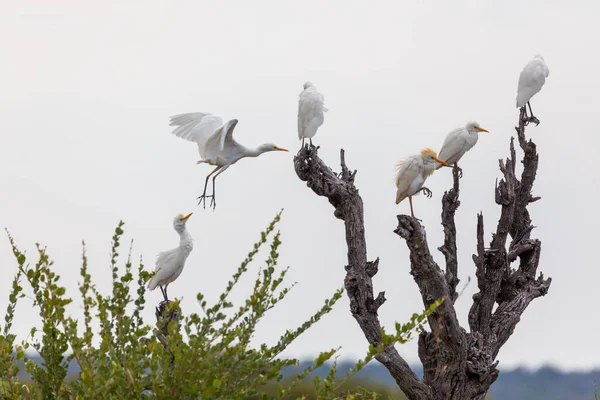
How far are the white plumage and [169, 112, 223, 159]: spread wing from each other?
2365 millimetres

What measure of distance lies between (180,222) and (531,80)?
4592 millimetres

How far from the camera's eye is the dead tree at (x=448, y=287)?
7.70 meters

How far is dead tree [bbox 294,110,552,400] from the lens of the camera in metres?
7.70

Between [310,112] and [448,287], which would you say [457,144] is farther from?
[448,287]

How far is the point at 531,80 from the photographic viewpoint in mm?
10859

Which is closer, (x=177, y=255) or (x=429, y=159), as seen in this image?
(x=429, y=159)

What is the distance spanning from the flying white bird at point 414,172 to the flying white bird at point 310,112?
1.00 meters

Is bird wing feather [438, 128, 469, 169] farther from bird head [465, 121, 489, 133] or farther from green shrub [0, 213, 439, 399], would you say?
green shrub [0, 213, 439, 399]

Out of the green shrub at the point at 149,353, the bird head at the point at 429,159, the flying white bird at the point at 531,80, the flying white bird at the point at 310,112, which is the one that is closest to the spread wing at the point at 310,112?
the flying white bird at the point at 310,112

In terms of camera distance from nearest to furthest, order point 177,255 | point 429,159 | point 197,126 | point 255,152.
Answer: point 429,159 → point 197,126 → point 177,255 → point 255,152

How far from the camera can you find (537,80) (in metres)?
10.9

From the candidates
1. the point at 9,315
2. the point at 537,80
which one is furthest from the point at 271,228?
the point at 537,80

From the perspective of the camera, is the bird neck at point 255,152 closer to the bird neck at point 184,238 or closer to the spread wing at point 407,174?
the bird neck at point 184,238

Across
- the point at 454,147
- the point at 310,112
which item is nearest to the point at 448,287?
the point at 454,147
